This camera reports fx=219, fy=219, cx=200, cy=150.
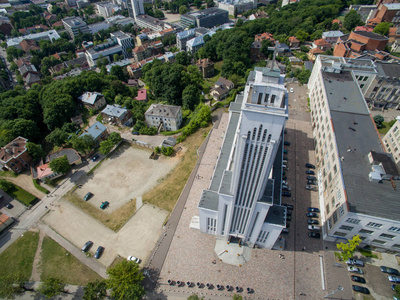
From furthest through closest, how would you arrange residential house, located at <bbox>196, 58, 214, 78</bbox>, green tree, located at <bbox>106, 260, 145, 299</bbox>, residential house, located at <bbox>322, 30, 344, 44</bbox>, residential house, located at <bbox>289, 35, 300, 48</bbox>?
residential house, located at <bbox>289, 35, 300, 48</bbox>
residential house, located at <bbox>322, 30, 344, 44</bbox>
residential house, located at <bbox>196, 58, 214, 78</bbox>
green tree, located at <bbox>106, 260, 145, 299</bbox>

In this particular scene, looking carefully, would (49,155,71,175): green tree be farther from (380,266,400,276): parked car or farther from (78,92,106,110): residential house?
(380,266,400,276): parked car

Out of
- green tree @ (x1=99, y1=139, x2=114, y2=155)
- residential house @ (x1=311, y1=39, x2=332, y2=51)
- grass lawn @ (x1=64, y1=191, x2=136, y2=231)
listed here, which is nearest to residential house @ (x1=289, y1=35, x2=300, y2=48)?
residential house @ (x1=311, y1=39, x2=332, y2=51)

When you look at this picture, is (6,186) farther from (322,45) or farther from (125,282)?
(322,45)

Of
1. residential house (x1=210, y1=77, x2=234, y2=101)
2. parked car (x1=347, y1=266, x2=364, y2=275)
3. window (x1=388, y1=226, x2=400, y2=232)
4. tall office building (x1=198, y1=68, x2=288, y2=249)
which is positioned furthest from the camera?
residential house (x1=210, y1=77, x2=234, y2=101)

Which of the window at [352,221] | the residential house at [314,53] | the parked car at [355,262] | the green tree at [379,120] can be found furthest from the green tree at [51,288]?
the residential house at [314,53]

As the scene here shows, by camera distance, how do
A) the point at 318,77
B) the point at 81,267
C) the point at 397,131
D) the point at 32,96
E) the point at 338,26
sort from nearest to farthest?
the point at 81,267, the point at 397,131, the point at 318,77, the point at 32,96, the point at 338,26

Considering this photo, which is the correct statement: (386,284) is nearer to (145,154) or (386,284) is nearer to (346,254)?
(346,254)

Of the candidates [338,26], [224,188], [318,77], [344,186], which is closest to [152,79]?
[318,77]

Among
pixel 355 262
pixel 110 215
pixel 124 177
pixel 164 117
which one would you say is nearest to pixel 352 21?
pixel 164 117
